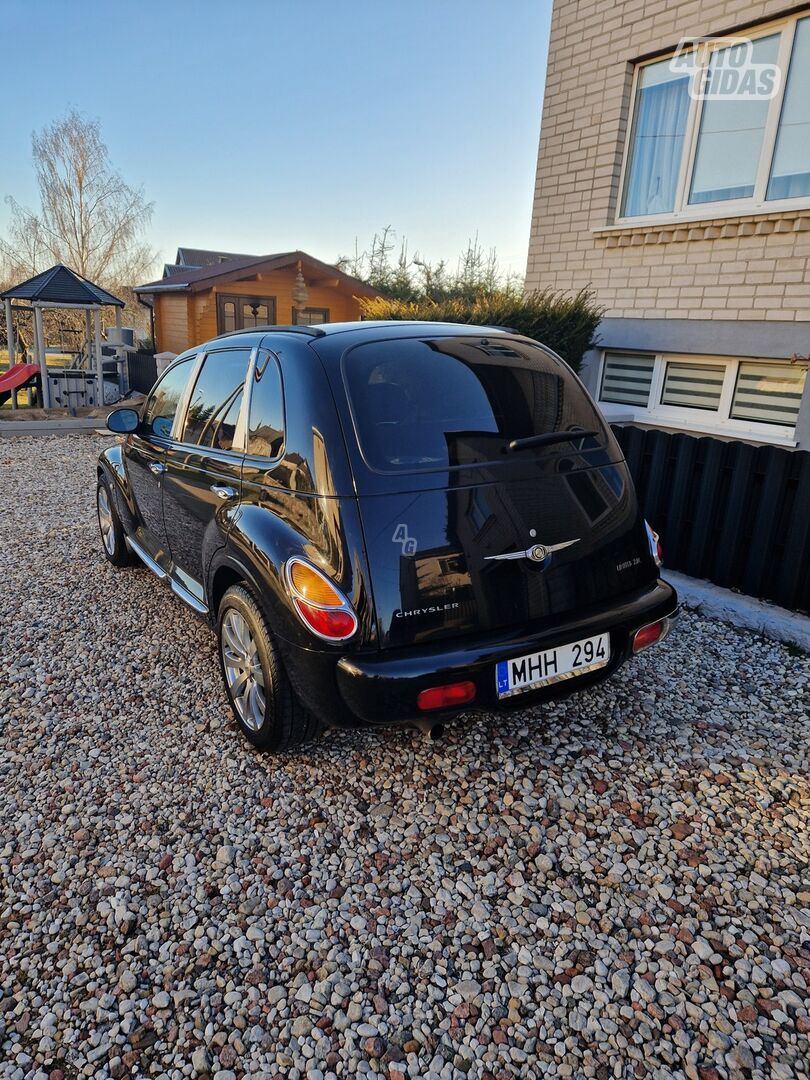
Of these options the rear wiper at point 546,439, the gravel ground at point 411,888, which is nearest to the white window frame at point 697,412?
the gravel ground at point 411,888

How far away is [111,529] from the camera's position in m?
5.34

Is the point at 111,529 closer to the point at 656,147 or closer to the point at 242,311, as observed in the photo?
the point at 656,147

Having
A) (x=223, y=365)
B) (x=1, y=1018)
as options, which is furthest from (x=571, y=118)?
(x=1, y=1018)

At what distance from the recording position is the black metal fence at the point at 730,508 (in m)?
4.30

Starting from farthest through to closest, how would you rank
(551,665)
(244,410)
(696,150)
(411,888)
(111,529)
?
(696,150), (111,529), (244,410), (551,665), (411,888)

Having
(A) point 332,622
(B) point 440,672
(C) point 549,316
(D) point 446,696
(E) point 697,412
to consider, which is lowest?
(D) point 446,696

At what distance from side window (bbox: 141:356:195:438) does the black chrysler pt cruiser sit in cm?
89

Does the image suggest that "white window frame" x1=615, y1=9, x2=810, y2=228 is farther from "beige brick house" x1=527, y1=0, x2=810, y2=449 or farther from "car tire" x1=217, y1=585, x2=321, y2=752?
"car tire" x1=217, y1=585, x2=321, y2=752

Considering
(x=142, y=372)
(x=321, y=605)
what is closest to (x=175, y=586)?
(x=321, y=605)

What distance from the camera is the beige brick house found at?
250 inches

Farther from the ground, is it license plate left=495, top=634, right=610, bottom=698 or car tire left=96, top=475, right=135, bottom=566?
license plate left=495, top=634, right=610, bottom=698

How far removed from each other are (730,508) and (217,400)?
3.44 meters

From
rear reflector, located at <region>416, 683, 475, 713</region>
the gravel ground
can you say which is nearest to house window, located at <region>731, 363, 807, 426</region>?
the gravel ground

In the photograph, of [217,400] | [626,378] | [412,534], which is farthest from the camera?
[626,378]
